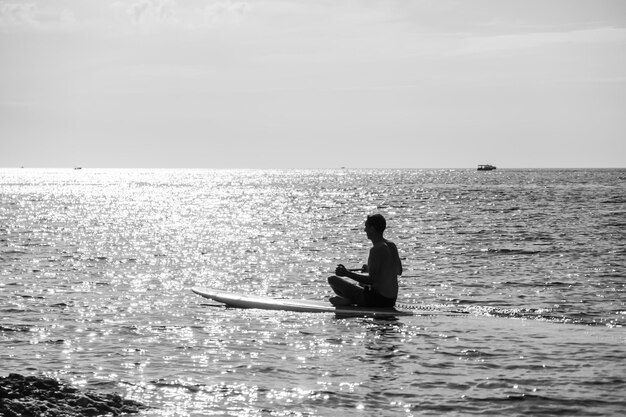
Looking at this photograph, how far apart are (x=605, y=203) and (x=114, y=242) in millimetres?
51830

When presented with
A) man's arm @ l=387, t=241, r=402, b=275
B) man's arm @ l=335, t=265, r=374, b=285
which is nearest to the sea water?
man's arm @ l=335, t=265, r=374, b=285

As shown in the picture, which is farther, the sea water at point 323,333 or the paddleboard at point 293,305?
the paddleboard at point 293,305

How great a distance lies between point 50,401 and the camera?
10242 millimetres

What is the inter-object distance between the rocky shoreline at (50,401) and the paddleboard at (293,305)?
27.5ft

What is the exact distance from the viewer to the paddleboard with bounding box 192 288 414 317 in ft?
61.8

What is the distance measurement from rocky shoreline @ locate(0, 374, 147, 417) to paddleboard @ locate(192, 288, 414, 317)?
838cm

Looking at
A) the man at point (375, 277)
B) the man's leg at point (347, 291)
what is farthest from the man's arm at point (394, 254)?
the man's leg at point (347, 291)

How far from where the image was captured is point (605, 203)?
83.3m

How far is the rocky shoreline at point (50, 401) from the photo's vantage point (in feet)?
32.3

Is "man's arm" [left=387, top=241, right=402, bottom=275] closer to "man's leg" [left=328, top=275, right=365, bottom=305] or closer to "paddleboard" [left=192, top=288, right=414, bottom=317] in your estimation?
"paddleboard" [left=192, top=288, right=414, bottom=317]

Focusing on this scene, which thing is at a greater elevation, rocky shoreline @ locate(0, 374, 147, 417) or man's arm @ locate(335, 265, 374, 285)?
man's arm @ locate(335, 265, 374, 285)

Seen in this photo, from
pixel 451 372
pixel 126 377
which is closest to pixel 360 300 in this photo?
pixel 451 372

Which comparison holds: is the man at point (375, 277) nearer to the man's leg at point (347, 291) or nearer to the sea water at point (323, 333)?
the man's leg at point (347, 291)

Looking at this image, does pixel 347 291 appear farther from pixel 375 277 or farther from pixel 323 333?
pixel 323 333
